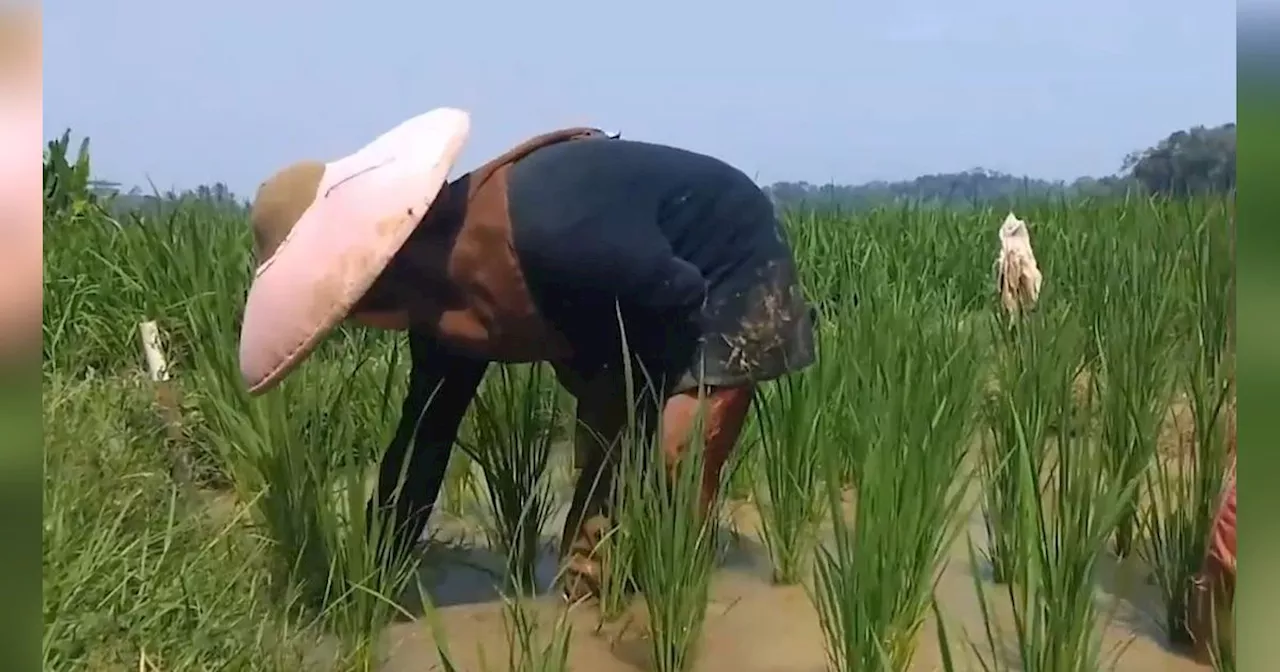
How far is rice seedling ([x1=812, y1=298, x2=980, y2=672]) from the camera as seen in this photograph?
1221 mm

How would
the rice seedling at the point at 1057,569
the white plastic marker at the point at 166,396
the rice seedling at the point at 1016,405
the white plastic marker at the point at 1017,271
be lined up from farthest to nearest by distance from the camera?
the white plastic marker at the point at 166,396 → the white plastic marker at the point at 1017,271 → the rice seedling at the point at 1016,405 → the rice seedling at the point at 1057,569

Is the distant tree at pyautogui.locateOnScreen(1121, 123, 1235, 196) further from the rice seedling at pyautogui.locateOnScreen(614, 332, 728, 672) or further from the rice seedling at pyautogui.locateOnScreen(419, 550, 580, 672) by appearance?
the rice seedling at pyautogui.locateOnScreen(419, 550, 580, 672)

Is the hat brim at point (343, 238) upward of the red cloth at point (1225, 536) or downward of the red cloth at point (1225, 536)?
upward

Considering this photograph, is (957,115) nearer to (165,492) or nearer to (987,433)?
(987,433)

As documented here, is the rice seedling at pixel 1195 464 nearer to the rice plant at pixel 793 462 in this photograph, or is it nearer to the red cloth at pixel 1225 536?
the red cloth at pixel 1225 536

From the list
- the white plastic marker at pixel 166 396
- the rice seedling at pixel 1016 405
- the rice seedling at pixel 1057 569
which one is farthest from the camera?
the white plastic marker at pixel 166 396

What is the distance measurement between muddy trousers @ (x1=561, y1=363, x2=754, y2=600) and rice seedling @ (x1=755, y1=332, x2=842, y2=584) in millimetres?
66

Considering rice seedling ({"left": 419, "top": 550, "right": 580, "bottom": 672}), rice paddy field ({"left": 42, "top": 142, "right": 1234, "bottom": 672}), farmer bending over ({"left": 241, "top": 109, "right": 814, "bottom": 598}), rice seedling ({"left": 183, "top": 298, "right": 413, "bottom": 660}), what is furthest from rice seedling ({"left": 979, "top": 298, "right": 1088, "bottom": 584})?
rice seedling ({"left": 183, "top": 298, "right": 413, "bottom": 660})

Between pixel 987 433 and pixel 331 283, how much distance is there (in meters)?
0.73

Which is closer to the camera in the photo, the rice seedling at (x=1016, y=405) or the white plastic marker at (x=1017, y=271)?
the rice seedling at (x=1016, y=405)

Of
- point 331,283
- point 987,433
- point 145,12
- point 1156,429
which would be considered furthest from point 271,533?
point 1156,429

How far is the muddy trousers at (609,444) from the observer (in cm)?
133

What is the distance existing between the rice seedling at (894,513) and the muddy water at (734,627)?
6cm

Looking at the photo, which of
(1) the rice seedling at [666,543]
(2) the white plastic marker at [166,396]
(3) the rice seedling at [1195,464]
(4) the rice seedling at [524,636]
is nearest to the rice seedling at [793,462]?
(1) the rice seedling at [666,543]
